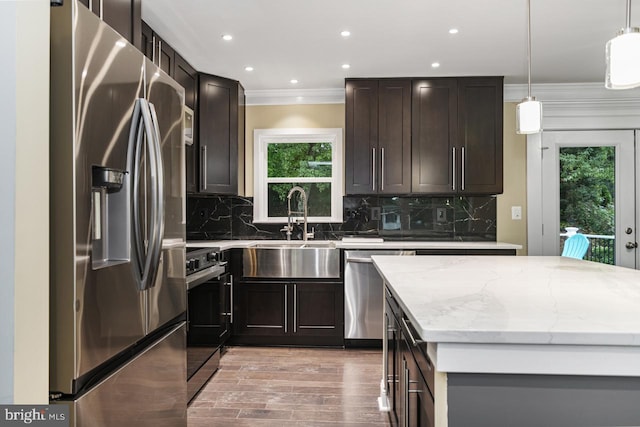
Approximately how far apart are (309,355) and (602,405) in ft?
8.56

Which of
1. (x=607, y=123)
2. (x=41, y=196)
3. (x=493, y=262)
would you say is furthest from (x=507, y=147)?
(x=41, y=196)

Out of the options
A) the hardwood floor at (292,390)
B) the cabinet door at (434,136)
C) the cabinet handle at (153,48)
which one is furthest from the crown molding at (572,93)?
the cabinet handle at (153,48)

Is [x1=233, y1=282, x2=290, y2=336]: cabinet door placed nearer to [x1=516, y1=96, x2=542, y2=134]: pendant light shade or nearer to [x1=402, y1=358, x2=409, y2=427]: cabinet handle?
[x1=402, y1=358, x2=409, y2=427]: cabinet handle

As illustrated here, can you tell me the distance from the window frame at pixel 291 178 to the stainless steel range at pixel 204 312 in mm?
1015

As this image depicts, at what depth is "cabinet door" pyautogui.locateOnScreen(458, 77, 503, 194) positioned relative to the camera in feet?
11.8

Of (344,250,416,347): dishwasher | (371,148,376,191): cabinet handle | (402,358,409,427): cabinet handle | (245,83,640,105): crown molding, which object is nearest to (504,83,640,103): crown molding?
(245,83,640,105): crown molding

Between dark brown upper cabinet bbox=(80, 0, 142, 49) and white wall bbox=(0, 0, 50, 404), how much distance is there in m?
0.51

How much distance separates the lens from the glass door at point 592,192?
12.6 feet

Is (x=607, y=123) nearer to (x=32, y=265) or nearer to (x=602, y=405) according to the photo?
(x=602, y=405)

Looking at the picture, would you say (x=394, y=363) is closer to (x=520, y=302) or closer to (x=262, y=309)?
(x=520, y=302)

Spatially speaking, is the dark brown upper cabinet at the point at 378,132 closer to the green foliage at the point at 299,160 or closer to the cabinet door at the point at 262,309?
the green foliage at the point at 299,160

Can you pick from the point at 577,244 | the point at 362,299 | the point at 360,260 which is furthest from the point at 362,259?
the point at 577,244

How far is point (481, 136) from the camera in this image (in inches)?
142

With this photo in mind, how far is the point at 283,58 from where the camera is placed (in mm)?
3238
